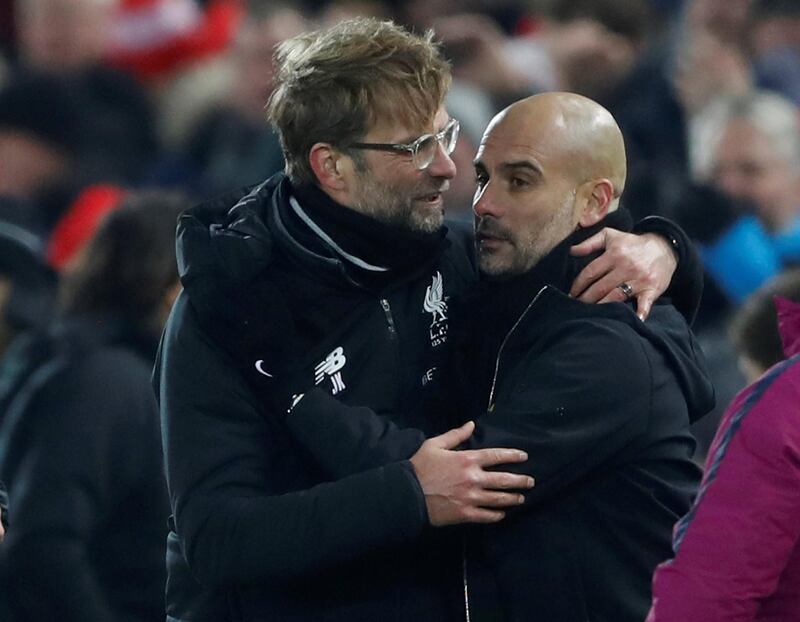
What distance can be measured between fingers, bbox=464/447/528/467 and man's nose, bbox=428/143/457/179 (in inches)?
22.8

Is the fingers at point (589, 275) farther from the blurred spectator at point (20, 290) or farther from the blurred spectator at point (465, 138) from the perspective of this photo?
the blurred spectator at point (465, 138)

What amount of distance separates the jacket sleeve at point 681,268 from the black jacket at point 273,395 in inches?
21.8

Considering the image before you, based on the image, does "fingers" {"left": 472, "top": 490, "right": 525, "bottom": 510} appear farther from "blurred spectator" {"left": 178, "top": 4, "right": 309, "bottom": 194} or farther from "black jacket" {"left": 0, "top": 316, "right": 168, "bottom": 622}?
"blurred spectator" {"left": 178, "top": 4, "right": 309, "bottom": 194}

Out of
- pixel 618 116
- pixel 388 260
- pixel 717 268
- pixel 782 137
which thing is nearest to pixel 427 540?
pixel 388 260

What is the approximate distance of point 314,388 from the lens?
3.37 m

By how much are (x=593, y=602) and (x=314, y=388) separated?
636 millimetres

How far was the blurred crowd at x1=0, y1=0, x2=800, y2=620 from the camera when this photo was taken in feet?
15.9

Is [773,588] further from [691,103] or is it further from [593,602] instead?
[691,103]

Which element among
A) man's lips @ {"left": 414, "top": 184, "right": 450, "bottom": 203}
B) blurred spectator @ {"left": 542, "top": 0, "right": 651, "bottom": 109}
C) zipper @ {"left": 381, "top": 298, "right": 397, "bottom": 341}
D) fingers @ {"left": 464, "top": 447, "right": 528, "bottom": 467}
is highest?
man's lips @ {"left": 414, "top": 184, "right": 450, "bottom": 203}

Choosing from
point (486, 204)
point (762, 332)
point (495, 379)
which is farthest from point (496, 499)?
Answer: point (762, 332)

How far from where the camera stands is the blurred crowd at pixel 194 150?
4.83 metres

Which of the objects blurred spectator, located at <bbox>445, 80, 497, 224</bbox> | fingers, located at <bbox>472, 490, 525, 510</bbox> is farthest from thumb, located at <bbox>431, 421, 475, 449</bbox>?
blurred spectator, located at <bbox>445, 80, 497, 224</bbox>

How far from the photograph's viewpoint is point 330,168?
11.6ft

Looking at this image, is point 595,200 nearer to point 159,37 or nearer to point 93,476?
point 93,476
